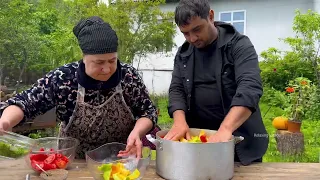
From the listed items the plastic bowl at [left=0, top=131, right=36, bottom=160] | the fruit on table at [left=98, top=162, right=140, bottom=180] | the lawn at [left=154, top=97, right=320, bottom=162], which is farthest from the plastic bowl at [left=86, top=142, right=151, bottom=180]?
the lawn at [left=154, top=97, right=320, bottom=162]

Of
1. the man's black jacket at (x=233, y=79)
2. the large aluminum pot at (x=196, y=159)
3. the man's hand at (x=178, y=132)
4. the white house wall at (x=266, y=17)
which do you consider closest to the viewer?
the large aluminum pot at (x=196, y=159)

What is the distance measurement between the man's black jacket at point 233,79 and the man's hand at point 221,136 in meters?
0.21

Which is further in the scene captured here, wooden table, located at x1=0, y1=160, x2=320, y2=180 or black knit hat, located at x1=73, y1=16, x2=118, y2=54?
black knit hat, located at x1=73, y1=16, x2=118, y2=54

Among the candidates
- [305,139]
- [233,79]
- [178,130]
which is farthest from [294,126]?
[178,130]

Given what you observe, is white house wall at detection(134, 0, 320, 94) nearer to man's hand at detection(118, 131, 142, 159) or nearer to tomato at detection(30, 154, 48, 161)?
man's hand at detection(118, 131, 142, 159)

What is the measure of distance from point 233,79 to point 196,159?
0.55 meters

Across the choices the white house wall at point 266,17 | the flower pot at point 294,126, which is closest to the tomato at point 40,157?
the flower pot at point 294,126

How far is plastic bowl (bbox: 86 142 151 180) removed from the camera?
1.36m

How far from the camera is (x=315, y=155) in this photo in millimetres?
4340

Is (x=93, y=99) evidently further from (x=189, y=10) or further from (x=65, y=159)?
(x=189, y=10)

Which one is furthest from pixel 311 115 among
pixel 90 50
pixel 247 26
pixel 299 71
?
pixel 90 50

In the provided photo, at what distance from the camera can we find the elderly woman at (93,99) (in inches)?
62.3

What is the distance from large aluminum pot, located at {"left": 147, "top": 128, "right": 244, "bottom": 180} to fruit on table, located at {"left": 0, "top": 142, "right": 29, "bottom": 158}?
521 millimetres

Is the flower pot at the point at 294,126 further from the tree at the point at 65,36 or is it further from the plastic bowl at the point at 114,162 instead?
the plastic bowl at the point at 114,162
